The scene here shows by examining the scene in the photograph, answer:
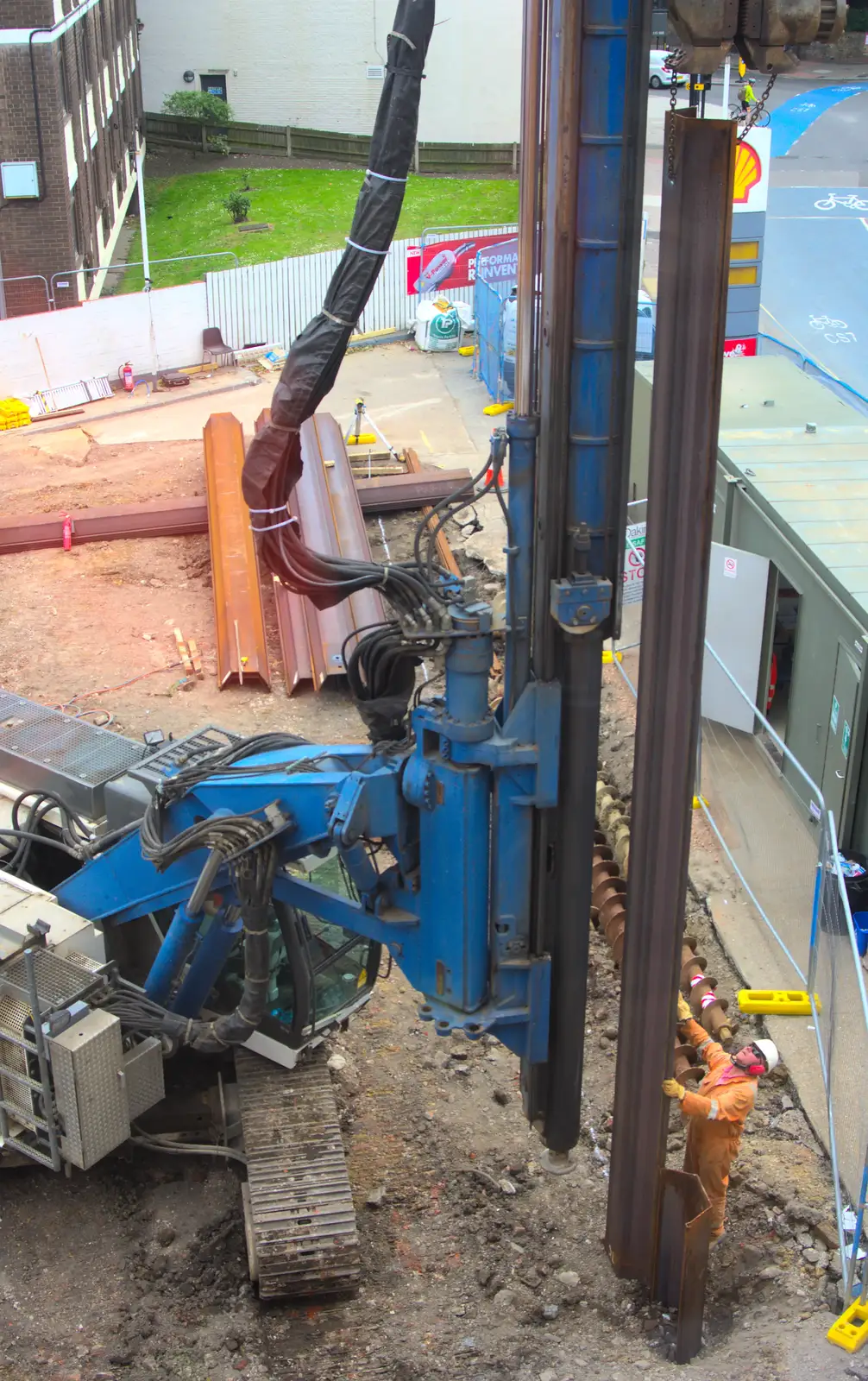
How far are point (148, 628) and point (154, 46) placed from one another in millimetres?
33261

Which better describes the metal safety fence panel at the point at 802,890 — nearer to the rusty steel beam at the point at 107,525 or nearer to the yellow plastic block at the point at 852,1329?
the yellow plastic block at the point at 852,1329

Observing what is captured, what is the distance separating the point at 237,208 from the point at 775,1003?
3099cm

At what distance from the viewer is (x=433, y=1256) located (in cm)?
827

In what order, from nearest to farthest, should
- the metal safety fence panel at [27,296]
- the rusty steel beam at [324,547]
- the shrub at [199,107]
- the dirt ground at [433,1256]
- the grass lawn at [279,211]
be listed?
the dirt ground at [433,1256] → the rusty steel beam at [324,547] → the metal safety fence panel at [27,296] → the grass lawn at [279,211] → the shrub at [199,107]

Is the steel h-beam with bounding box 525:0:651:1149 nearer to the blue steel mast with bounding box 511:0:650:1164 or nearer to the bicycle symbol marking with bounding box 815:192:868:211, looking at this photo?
the blue steel mast with bounding box 511:0:650:1164

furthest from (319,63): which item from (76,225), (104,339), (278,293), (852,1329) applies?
(852,1329)

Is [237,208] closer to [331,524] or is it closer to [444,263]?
[444,263]

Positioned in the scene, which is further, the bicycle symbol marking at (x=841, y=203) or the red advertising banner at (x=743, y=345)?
the bicycle symbol marking at (x=841, y=203)

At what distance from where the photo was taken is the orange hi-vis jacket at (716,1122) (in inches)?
288

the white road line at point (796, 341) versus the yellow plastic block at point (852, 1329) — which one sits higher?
the white road line at point (796, 341)

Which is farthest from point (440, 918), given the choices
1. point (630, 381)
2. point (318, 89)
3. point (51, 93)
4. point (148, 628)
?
point (318, 89)

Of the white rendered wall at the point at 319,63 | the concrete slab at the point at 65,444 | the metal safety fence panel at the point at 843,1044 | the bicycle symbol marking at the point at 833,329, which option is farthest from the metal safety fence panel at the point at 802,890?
the white rendered wall at the point at 319,63

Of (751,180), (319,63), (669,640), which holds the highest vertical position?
(319,63)

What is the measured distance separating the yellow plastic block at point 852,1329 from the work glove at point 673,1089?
1.27m
